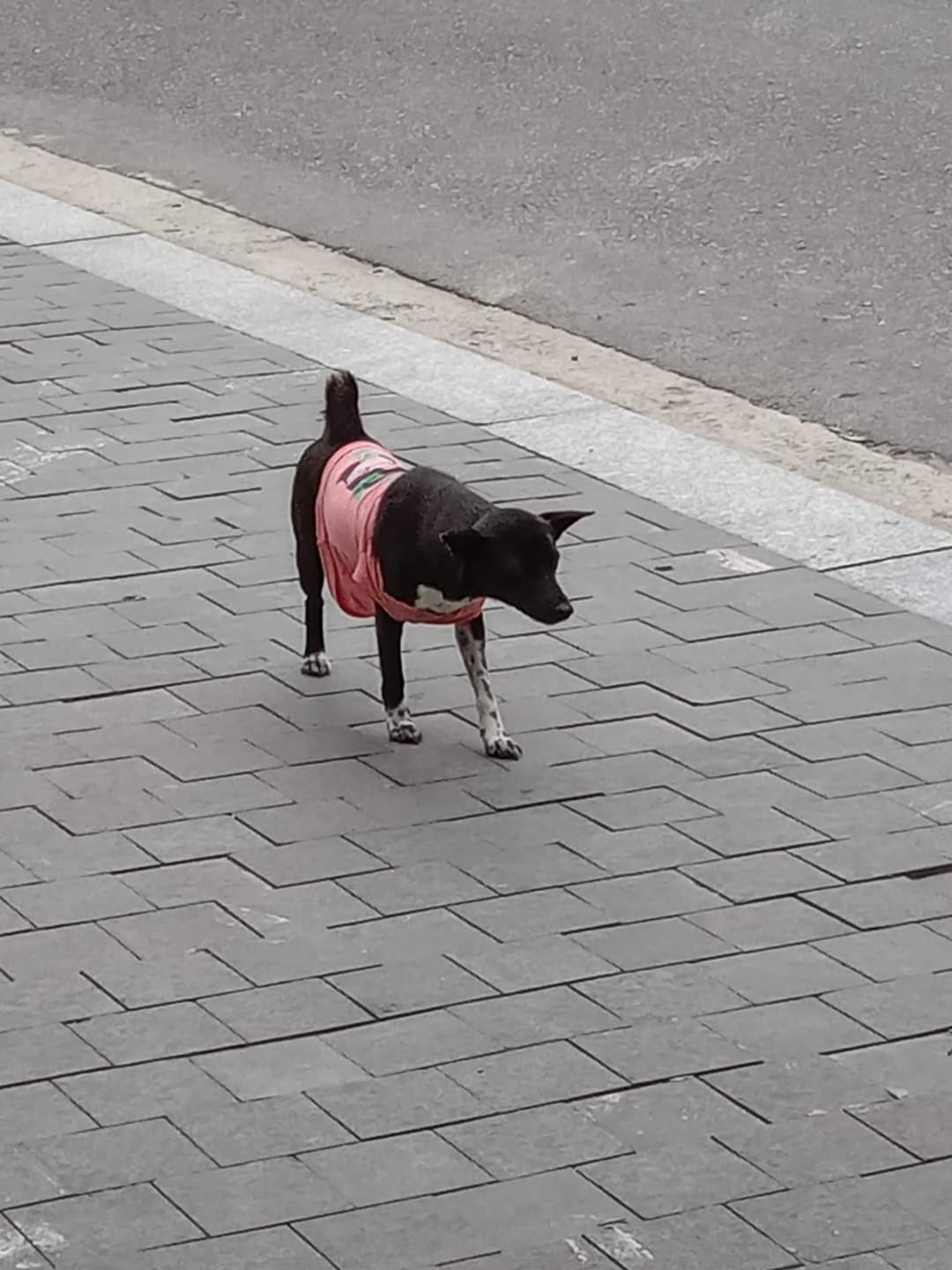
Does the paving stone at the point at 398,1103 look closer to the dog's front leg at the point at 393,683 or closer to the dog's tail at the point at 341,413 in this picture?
the dog's front leg at the point at 393,683

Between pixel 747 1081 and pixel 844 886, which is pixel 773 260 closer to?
pixel 844 886

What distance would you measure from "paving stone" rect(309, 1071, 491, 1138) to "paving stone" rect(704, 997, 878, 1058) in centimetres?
49

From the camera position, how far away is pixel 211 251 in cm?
955

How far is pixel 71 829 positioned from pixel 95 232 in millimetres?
5324

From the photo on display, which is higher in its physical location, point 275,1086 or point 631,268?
point 631,268

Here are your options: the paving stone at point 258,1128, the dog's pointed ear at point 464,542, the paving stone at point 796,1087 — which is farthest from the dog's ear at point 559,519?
the paving stone at point 258,1128

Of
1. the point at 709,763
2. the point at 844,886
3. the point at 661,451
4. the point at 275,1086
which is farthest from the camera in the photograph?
the point at 661,451

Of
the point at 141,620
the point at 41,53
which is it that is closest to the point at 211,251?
the point at 141,620

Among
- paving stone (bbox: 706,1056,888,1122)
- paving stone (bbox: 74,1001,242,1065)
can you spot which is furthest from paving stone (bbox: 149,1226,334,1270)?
paving stone (bbox: 706,1056,888,1122)

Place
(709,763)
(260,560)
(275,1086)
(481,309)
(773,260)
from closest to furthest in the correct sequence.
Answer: (275,1086) < (709,763) < (260,560) < (481,309) < (773,260)

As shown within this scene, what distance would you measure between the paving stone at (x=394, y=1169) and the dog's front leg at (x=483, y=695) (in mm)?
1515

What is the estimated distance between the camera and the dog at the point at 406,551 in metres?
4.99

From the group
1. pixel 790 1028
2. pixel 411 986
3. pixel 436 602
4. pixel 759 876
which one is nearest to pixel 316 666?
pixel 436 602

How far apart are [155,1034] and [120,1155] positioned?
0.39 meters
